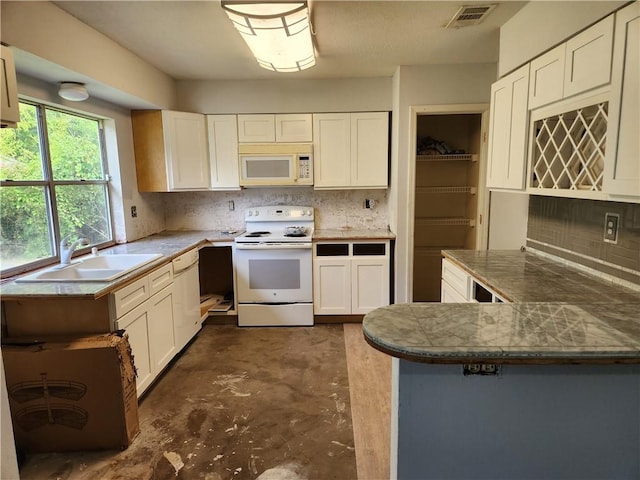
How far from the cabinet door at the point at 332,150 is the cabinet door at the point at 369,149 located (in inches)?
2.5

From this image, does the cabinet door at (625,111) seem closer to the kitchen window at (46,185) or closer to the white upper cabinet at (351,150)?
the white upper cabinet at (351,150)

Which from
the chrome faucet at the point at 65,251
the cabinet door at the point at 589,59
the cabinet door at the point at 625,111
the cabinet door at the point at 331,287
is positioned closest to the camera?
the cabinet door at the point at 625,111

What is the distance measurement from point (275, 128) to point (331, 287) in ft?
5.73

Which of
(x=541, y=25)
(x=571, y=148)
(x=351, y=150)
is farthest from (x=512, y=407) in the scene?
(x=351, y=150)

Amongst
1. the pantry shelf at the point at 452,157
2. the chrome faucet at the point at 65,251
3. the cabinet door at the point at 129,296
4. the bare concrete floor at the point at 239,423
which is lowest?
the bare concrete floor at the point at 239,423

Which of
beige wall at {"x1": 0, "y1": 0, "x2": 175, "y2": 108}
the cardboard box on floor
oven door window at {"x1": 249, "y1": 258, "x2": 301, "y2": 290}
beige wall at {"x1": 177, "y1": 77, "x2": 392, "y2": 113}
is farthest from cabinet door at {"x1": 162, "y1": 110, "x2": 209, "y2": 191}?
the cardboard box on floor

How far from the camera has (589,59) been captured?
4.91ft

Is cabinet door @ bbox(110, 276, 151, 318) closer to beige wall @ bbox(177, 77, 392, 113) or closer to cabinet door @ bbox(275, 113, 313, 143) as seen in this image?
cabinet door @ bbox(275, 113, 313, 143)

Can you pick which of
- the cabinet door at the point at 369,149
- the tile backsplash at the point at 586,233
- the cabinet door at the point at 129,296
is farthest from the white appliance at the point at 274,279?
the tile backsplash at the point at 586,233

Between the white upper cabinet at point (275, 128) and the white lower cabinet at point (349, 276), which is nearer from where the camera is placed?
the white lower cabinet at point (349, 276)

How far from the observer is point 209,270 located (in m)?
4.17

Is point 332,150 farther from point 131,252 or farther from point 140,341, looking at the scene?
point 140,341

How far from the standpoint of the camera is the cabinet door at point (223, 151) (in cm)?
377

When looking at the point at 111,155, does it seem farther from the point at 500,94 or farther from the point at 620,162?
the point at 620,162
